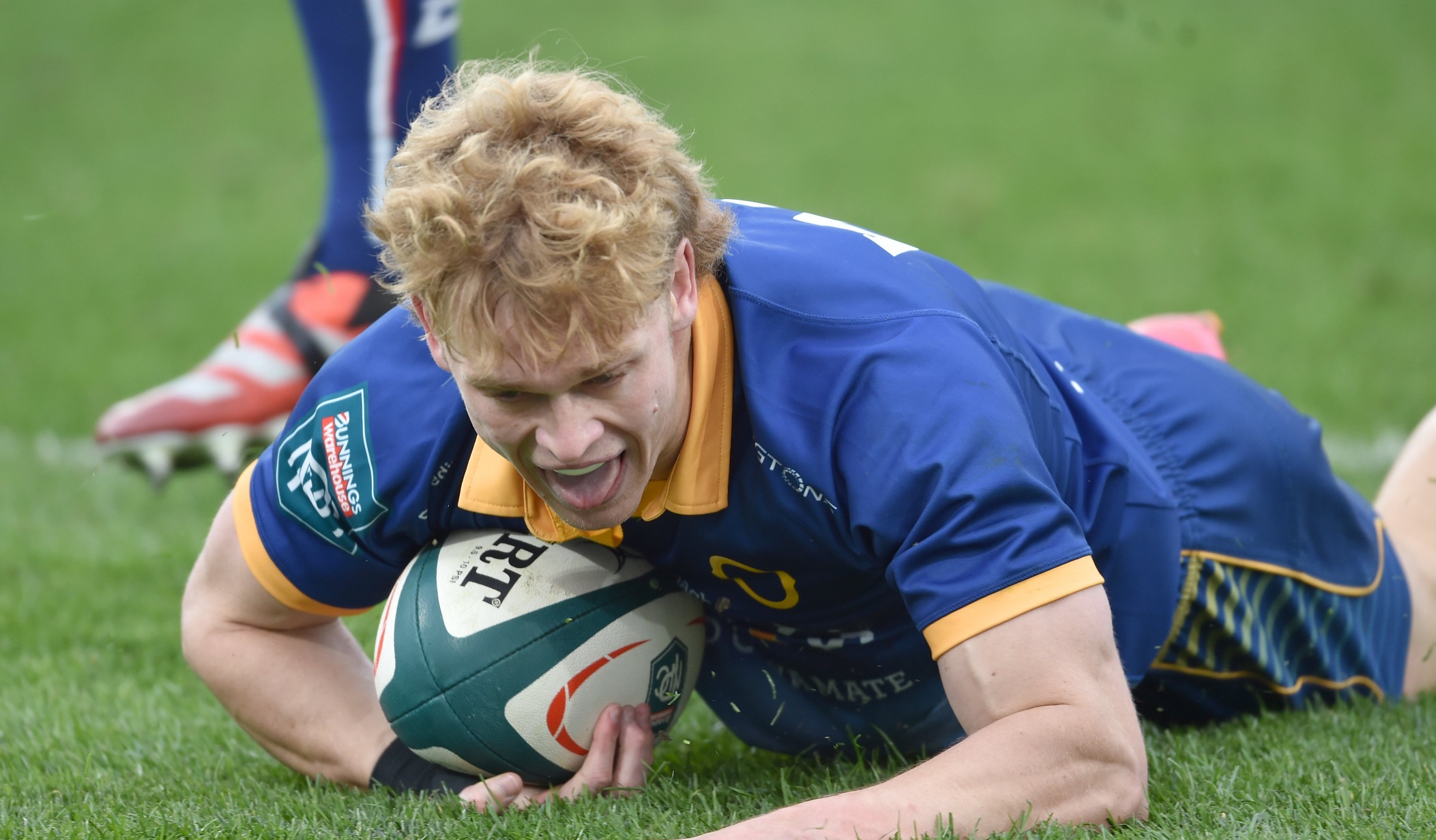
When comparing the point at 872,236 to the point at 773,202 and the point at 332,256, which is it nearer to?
the point at 332,256

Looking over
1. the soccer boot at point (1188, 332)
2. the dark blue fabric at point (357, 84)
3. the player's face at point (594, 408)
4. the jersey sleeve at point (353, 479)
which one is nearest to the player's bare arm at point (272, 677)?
the jersey sleeve at point (353, 479)

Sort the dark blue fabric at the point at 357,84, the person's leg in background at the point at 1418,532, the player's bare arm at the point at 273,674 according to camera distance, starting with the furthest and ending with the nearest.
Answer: the dark blue fabric at the point at 357,84
the person's leg in background at the point at 1418,532
the player's bare arm at the point at 273,674

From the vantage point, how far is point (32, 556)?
5141 millimetres

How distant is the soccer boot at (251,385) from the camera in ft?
14.7

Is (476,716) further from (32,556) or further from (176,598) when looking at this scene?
(32,556)

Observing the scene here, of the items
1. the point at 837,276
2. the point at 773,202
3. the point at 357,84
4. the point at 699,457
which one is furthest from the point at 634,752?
the point at 773,202

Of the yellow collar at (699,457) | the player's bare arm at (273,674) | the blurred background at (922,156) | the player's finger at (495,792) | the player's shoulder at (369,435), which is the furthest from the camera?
the blurred background at (922,156)

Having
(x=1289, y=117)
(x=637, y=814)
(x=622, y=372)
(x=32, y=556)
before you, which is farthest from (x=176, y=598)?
(x=1289, y=117)

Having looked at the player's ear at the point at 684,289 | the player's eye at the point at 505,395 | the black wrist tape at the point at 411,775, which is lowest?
the black wrist tape at the point at 411,775

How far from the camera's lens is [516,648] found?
2.92 meters

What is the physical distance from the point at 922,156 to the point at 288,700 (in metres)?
9.32

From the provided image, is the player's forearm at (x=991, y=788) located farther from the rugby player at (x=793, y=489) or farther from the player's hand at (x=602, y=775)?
the player's hand at (x=602, y=775)

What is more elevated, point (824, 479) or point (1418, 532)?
point (824, 479)

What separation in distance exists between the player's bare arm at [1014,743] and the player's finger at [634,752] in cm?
58
